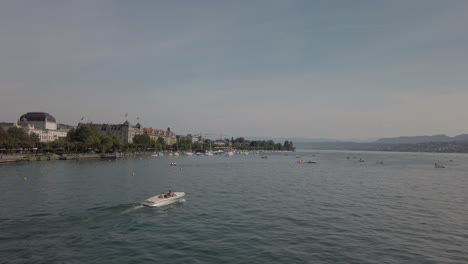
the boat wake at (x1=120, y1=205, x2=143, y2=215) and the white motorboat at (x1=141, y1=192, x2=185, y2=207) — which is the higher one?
the white motorboat at (x1=141, y1=192, x2=185, y2=207)

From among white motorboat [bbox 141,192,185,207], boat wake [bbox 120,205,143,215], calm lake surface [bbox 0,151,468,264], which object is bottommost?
calm lake surface [bbox 0,151,468,264]

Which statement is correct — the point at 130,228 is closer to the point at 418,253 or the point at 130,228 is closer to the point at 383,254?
the point at 383,254

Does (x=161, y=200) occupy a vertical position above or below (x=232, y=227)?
above

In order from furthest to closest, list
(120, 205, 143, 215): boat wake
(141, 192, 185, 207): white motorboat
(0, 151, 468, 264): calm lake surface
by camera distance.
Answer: (141, 192, 185, 207): white motorboat → (120, 205, 143, 215): boat wake → (0, 151, 468, 264): calm lake surface

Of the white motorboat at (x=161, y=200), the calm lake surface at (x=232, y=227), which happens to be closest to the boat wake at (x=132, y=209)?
the calm lake surface at (x=232, y=227)

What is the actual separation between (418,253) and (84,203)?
135 ft

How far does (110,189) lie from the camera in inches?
2739

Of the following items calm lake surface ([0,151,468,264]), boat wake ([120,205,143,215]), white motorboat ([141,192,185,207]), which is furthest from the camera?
white motorboat ([141,192,185,207])

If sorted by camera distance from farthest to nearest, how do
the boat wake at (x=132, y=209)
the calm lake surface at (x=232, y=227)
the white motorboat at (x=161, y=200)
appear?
1. the white motorboat at (x=161, y=200)
2. the boat wake at (x=132, y=209)
3. the calm lake surface at (x=232, y=227)

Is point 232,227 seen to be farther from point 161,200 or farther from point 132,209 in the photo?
point 132,209

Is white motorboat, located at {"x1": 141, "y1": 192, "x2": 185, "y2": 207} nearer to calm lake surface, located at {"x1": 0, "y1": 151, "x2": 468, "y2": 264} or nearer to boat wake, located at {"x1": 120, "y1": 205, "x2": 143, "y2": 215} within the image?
boat wake, located at {"x1": 120, "y1": 205, "x2": 143, "y2": 215}

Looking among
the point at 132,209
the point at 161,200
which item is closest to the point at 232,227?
the point at 161,200

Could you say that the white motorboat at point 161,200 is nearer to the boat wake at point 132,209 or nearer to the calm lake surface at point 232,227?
the boat wake at point 132,209

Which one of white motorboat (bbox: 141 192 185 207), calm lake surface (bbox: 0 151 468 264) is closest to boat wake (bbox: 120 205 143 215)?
calm lake surface (bbox: 0 151 468 264)
